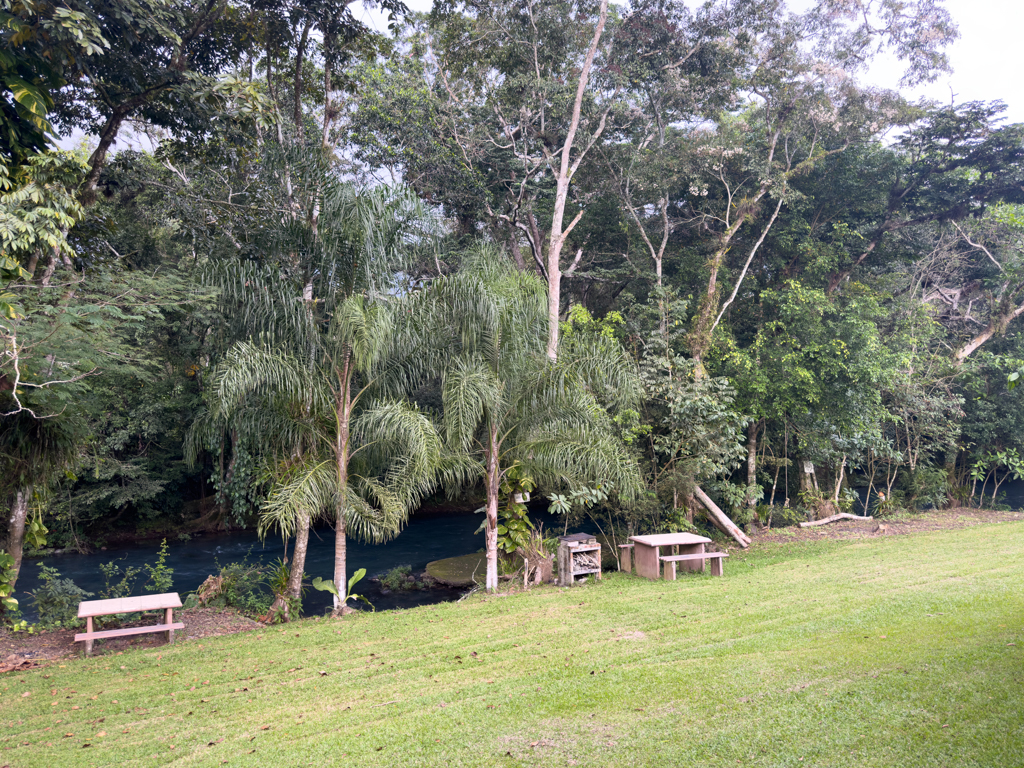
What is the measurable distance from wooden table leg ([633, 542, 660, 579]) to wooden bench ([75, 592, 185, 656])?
631 centimetres

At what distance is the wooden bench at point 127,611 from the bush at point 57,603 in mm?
1501

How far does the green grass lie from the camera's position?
3545 mm

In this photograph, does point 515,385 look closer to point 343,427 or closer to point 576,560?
point 343,427

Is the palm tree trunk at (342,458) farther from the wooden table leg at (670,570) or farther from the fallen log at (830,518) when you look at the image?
the fallen log at (830,518)

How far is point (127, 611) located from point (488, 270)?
19.5 feet

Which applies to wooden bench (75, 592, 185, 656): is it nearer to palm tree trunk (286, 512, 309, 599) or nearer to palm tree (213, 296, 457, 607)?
palm tree (213, 296, 457, 607)

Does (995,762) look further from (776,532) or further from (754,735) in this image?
(776,532)

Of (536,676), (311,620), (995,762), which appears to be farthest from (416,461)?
(995,762)

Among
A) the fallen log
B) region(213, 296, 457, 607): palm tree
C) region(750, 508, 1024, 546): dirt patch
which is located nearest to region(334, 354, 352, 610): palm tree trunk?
region(213, 296, 457, 607): palm tree

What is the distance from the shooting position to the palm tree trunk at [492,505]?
28.7 ft

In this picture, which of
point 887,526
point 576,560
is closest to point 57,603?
point 576,560

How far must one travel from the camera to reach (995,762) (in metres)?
3.08

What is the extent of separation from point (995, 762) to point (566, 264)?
1696cm

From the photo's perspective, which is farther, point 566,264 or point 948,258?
point 566,264
